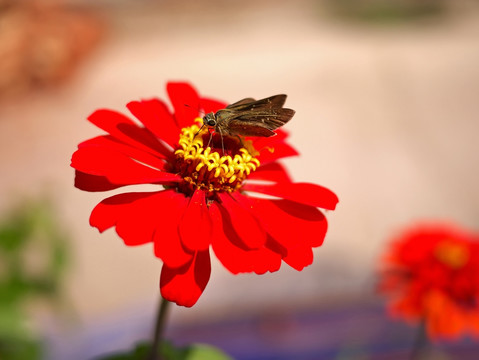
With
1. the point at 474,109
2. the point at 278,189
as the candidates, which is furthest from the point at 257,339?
the point at 474,109

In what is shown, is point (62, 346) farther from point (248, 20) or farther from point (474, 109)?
point (248, 20)

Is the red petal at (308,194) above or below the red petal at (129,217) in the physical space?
above

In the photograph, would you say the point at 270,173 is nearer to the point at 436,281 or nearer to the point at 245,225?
the point at 245,225

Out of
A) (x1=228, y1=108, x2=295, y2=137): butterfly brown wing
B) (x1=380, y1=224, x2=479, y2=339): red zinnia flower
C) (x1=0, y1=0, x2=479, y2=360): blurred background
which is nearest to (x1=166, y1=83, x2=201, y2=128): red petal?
(x1=228, y1=108, x2=295, y2=137): butterfly brown wing

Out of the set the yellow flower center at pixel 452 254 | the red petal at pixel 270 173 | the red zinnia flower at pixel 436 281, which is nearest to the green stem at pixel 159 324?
the red petal at pixel 270 173

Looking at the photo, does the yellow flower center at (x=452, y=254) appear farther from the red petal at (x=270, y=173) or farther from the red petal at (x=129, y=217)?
the red petal at (x=129, y=217)

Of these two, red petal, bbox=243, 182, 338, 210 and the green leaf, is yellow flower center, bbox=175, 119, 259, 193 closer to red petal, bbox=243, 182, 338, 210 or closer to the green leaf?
red petal, bbox=243, 182, 338, 210

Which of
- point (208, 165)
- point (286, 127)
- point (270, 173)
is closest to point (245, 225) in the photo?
point (208, 165)
